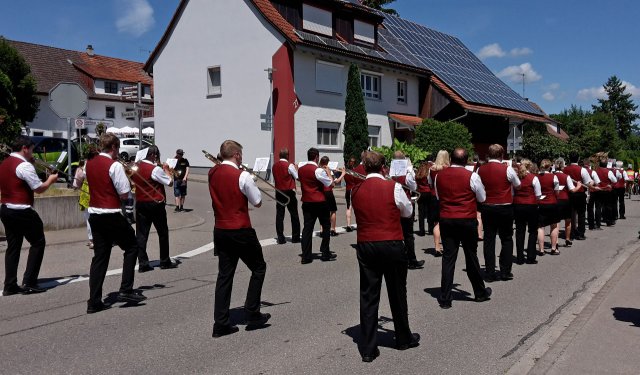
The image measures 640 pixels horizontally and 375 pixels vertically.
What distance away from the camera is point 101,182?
6.82 metres

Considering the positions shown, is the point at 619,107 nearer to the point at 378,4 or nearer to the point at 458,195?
the point at 378,4

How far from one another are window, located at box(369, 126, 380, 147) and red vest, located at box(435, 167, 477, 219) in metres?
23.1

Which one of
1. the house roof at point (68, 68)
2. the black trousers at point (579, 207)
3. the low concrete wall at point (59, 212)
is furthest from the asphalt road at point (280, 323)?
the house roof at point (68, 68)

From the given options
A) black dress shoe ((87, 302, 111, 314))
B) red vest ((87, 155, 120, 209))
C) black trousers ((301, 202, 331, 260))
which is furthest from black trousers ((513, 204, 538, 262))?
black dress shoe ((87, 302, 111, 314))

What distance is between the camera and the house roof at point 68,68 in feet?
159

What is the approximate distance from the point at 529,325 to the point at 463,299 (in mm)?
1253

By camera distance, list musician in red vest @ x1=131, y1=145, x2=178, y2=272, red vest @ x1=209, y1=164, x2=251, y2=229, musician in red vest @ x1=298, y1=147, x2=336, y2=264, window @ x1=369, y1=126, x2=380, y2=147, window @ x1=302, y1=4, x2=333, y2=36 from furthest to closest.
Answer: window @ x1=369, y1=126, x2=380, y2=147, window @ x1=302, y1=4, x2=333, y2=36, musician in red vest @ x1=298, y1=147, x2=336, y2=264, musician in red vest @ x1=131, y1=145, x2=178, y2=272, red vest @ x1=209, y1=164, x2=251, y2=229

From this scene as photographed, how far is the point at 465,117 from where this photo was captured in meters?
34.6

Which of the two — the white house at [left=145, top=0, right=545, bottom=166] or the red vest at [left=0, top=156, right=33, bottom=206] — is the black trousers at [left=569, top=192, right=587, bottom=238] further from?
the white house at [left=145, top=0, right=545, bottom=166]

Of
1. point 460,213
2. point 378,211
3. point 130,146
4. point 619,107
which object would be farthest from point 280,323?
point 619,107

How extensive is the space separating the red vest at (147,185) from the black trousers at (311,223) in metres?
2.36

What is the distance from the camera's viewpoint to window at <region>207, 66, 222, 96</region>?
29000 mm

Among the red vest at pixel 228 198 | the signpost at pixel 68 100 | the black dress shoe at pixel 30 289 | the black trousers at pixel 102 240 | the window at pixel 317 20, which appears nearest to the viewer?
the red vest at pixel 228 198

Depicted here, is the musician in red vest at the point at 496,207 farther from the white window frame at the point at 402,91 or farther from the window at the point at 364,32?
the white window frame at the point at 402,91
